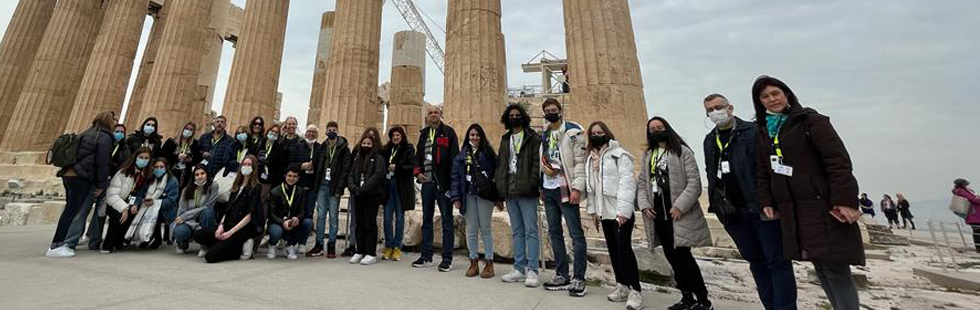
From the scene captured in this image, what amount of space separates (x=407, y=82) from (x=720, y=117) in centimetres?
1715

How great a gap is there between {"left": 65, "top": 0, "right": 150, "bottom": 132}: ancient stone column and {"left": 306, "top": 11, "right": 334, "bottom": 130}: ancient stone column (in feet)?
23.4

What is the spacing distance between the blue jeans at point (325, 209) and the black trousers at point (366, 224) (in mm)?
654

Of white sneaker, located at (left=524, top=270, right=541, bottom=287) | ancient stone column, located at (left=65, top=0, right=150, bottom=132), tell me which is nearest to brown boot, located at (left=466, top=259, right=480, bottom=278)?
white sneaker, located at (left=524, top=270, right=541, bottom=287)

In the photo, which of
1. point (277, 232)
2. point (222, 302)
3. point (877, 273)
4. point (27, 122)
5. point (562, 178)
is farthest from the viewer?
point (27, 122)

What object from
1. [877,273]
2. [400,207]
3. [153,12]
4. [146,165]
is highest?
[153,12]

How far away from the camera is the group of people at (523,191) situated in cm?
236

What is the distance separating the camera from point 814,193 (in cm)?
224

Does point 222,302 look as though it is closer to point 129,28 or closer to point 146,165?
point 146,165

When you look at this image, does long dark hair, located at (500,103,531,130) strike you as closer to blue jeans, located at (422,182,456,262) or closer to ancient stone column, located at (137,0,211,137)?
blue jeans, located at (422,182,456,262)

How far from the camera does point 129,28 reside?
15641 millimetres

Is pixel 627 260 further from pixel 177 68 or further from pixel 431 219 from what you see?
pixel 177 68

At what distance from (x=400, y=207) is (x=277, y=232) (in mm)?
1752

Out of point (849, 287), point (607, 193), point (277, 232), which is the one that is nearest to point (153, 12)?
point (277, 232)

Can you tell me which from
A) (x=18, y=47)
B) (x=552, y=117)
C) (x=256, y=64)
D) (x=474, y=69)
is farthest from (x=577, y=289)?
(x=18, y=47)
